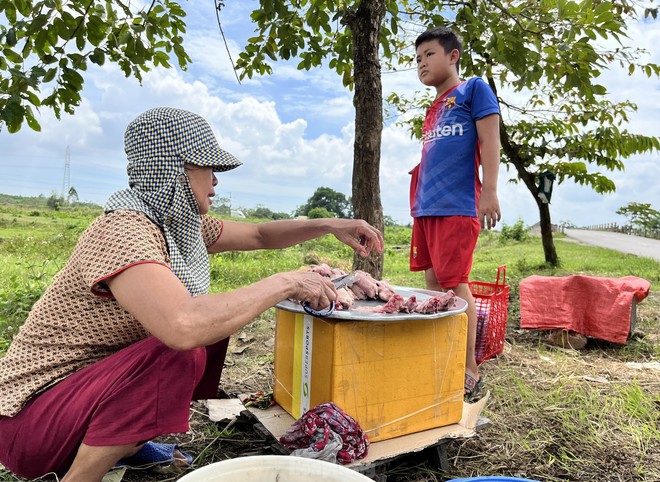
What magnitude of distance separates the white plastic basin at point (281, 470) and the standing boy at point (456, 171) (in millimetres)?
1826

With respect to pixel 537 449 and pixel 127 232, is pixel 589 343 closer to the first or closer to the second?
pixel 537 449

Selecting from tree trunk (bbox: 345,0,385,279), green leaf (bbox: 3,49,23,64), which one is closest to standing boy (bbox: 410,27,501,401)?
tree trunk (bbox: 345,0,385,279)

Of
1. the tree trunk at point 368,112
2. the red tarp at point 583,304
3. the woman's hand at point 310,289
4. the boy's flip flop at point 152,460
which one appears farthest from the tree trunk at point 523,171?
the boy's flip flop at point 152,460

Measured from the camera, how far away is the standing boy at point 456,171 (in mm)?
2953

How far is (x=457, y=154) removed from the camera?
3.10m

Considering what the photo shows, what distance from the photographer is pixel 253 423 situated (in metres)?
2.48

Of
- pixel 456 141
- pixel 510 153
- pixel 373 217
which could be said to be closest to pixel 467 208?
pixel 456 141

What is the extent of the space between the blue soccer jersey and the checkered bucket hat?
1.62 metres

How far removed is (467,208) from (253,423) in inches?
66.7

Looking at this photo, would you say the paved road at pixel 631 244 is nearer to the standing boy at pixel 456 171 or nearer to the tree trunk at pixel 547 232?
the tree trunk at pixel 547 232

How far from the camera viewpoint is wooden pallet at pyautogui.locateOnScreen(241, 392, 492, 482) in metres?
1.99

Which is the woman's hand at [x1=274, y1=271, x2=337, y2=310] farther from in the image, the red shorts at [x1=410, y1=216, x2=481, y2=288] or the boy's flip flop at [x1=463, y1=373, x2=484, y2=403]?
the boy's flip flop at [x1=463, y1=373, x2=484, y2=403]

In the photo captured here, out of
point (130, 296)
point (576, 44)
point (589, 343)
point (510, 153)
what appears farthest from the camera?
point (510, 153)

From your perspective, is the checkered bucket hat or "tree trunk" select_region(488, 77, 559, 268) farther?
"tree trunk" select_region(488, 77, 559, 268)
